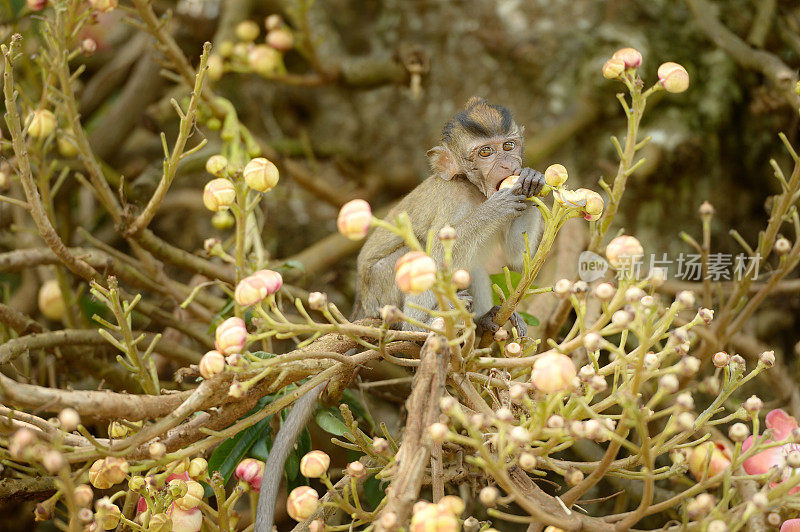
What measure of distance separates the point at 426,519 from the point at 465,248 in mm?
1570

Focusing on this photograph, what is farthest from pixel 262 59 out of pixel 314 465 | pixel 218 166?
pixel 314 465

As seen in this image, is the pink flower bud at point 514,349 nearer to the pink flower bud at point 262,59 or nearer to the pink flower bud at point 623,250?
the pink flower bud at point 623,250

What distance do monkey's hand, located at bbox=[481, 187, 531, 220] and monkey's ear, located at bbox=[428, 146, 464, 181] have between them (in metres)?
0.30

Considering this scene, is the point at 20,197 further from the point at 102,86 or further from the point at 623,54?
the point at 623,54

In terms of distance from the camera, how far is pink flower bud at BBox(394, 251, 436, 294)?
3.90 feet

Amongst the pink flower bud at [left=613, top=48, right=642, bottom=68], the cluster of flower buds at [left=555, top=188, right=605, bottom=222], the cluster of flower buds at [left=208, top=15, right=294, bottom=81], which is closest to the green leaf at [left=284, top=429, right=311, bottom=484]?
the cluster of flower buds at [left=555, top=188, right=605, bottom=222]

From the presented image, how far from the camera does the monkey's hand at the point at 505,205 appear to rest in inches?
92.7

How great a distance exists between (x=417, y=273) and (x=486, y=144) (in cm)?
155

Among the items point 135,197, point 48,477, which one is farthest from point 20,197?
point 48,477

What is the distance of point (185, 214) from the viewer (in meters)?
4.04

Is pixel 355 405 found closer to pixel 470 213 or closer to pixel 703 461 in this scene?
pixel 470 213

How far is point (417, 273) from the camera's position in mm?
1189

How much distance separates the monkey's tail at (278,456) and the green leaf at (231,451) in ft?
0.24

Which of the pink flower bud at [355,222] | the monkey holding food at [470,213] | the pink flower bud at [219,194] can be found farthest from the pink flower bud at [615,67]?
the pink flower bud at [219,194]
